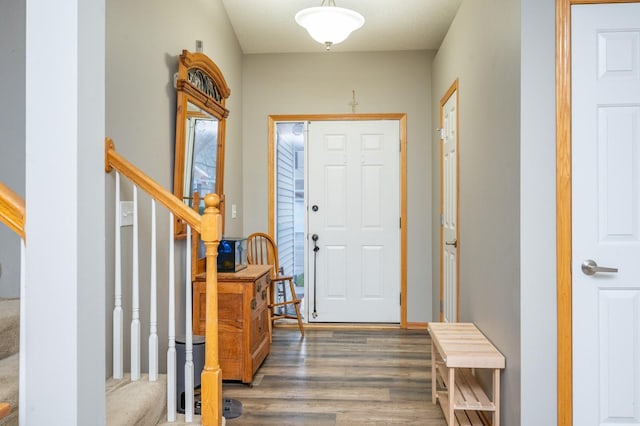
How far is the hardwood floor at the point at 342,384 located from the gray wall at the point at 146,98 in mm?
695

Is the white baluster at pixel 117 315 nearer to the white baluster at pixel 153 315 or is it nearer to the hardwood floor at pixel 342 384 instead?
the white baluster at pixel 153 315

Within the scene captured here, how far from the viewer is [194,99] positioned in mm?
3312

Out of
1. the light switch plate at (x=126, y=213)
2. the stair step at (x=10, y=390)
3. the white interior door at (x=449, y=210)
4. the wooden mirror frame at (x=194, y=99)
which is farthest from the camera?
the white interior door at (x=449, y=210)

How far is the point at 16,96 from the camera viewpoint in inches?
90.3

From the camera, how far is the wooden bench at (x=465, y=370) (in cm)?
247

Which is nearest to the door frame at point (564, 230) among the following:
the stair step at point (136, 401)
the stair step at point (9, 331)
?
the stair step at point (136, 401)

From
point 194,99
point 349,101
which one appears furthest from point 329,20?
point 349,101

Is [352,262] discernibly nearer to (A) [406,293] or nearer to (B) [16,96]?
(A) [406,293]

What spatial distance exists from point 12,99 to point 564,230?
256 cm
